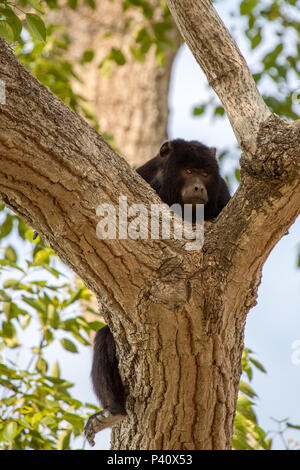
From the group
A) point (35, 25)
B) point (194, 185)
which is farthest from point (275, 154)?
point (194, 185)

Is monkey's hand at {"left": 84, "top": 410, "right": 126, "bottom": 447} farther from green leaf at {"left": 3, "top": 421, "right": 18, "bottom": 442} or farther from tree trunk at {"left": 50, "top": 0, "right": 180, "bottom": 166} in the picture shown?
tree trunk at {"left": 50, "top": 0, "right": 180, "bottom": 166}

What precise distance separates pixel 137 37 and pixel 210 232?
403 cm

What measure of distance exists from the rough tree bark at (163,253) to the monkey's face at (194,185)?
1.42m

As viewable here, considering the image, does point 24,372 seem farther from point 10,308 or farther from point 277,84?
point 277,84

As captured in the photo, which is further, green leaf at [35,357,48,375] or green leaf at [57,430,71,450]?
green leaf at [35,357,48,375]

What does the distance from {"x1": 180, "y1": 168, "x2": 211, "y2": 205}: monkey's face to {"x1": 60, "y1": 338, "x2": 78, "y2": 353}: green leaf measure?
4.04 feet

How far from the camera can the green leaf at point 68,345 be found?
13.3ft

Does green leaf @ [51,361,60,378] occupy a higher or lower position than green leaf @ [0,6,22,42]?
lower

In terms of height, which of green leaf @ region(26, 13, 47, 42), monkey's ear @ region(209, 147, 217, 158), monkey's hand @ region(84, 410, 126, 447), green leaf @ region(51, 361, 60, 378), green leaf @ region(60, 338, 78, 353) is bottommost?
monkey's hand @ region(84, 410, 126, 447)

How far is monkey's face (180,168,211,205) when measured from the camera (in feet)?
13.6

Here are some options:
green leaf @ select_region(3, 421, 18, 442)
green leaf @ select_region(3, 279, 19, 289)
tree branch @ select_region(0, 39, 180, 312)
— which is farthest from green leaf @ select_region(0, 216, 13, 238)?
tree branch @ select_region(0, 39, 180, 312)

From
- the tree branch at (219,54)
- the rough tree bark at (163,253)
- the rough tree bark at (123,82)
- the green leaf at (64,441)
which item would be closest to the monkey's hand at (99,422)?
the rough tree bark at (163,253)

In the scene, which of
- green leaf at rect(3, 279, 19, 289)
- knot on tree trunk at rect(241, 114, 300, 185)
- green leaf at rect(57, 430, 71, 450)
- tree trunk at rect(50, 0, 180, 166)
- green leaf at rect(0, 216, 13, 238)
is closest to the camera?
knot on tree trunk at rect(241, 114, 300, 185)

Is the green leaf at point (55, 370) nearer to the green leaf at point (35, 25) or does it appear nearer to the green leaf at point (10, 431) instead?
the green leaf at point (10, 431)
